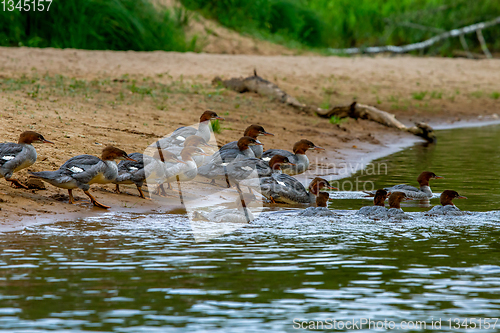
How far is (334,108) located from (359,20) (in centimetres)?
1443

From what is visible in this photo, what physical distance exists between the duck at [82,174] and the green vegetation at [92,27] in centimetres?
1193

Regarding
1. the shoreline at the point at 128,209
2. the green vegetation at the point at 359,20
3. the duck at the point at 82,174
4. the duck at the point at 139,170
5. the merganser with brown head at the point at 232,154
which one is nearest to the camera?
the shoreline at the point at 128,209

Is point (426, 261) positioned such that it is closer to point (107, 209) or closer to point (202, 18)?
point (107, 209)

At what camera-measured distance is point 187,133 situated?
1109 centimetres

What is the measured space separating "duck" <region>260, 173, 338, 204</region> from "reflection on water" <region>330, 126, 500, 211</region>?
38 centimetres

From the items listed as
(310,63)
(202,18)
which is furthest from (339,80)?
(202,18)

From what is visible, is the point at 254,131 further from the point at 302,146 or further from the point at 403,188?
the point at 403,188

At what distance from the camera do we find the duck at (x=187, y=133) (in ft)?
35.0

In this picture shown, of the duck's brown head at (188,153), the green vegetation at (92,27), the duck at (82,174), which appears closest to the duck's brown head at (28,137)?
the duck at (82,174)

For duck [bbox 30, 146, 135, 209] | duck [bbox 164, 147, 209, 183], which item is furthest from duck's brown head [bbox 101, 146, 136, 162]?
duck [bbox 164, 147, 209, 183]

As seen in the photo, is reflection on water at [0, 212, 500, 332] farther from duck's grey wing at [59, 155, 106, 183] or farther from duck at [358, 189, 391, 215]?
duck's grey wing at [59, 155, 106, 183]

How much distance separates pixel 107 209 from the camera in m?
8.07

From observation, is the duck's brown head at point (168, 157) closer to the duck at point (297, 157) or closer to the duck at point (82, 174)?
the duck at point (82, 174)

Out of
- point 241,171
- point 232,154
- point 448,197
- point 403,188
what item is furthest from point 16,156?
point 448,197
